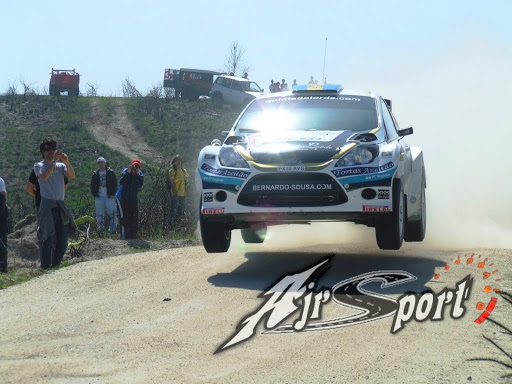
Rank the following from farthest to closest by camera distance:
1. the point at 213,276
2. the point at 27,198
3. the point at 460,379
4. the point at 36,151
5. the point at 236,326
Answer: the point at 36,151, the point at 27,198, the point at 213,276, the point at 236,326, the point at 460,379

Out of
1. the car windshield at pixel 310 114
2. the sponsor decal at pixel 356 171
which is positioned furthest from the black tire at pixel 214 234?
the sponsor decal at pixel 356 171

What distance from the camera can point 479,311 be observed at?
7.42m

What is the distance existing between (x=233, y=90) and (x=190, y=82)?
19.3 feet

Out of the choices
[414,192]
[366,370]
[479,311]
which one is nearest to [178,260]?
[414,192]

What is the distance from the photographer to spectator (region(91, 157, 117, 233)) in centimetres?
1694

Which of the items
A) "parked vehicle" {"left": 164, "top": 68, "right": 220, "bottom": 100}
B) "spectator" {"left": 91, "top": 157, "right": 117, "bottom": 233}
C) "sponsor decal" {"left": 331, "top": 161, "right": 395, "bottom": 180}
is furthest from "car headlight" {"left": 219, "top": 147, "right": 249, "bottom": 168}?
"parked vehicle" {"left": 164, "top": 68, "right": 220, "bottom": 100}

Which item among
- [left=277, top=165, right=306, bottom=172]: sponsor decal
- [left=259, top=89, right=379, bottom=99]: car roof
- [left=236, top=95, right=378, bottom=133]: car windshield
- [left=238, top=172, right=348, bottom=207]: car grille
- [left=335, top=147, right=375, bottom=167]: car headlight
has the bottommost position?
[left=238, top=172, right=348, bottom=207]: car grille

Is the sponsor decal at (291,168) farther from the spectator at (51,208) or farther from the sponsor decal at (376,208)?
the spectator at (51,208)

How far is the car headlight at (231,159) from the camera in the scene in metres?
9.40

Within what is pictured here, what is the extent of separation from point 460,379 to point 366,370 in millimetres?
592

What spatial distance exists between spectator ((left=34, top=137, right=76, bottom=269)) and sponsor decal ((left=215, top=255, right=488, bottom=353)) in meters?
4.01

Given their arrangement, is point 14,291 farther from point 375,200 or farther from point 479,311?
point 479,311

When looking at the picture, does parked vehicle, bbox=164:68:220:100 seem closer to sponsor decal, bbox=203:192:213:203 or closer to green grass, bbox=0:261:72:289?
green grass, bbox=0:261:72:289

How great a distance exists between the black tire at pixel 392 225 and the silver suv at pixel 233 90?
1616 inches
